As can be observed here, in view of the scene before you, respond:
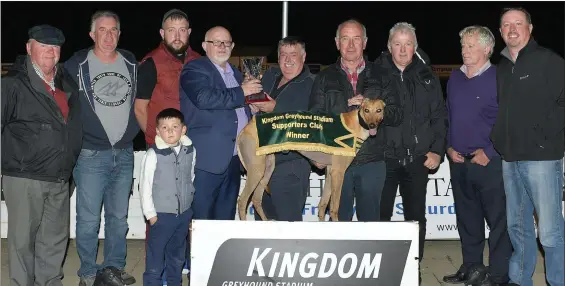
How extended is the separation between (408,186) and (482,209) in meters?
0.69

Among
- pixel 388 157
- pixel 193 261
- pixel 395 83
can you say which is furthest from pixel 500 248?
pixel 193 261

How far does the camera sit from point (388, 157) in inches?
192

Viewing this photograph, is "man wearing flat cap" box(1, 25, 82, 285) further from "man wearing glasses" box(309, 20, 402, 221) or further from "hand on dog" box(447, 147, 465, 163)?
"hand on dog" box(447, 147, 465, 163)

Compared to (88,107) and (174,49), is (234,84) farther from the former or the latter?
(88,107)

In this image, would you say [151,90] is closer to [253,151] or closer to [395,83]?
[253,151]

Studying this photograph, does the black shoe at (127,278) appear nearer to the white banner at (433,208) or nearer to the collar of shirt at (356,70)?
the white banner at (433,208)

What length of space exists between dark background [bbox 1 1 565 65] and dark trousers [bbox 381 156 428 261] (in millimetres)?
19586

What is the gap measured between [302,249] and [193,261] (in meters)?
0.71

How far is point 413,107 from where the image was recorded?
483 cm

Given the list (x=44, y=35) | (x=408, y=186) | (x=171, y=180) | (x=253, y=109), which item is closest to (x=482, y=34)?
(x=408, y=186)

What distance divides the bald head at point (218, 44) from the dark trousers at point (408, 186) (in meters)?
1.51

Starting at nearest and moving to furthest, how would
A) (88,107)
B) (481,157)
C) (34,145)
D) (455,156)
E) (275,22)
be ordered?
(34,145), (88,107), (481,157), (455,156), (275,22)

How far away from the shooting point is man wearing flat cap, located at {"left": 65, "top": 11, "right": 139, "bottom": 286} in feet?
15.8

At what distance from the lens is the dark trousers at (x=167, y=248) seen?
4.44 metres
